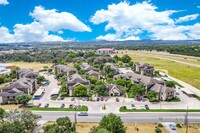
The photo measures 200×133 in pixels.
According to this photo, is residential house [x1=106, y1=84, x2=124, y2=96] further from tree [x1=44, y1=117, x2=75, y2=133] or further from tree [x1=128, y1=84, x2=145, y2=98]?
tree [x1=44, y1=117, x2=75, y2=133]

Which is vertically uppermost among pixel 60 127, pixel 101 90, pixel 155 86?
pixel 155 86

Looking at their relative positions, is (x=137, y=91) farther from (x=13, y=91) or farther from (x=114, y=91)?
(x=13, y=91)

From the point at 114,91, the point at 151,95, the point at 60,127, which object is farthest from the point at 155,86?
the point at 60,127

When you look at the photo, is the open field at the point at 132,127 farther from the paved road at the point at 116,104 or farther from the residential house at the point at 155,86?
the residential house at the point at 155,86

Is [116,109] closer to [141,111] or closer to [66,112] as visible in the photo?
[141,111]

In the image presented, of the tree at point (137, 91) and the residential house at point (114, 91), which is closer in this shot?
the tree at point (137, 91)

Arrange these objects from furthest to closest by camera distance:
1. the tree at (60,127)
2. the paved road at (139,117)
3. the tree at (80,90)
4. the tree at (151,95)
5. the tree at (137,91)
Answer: the tree at (80,90) → the tree at (137,91) → the tree at (151,95) → the paved road at (139,117) → the tree at (60,127)

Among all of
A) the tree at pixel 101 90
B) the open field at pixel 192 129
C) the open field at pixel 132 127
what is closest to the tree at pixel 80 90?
the tree at pixel 101 90

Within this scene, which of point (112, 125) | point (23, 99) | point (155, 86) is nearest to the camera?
point (112, 125)

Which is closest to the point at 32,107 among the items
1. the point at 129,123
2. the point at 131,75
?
the point at 129,123

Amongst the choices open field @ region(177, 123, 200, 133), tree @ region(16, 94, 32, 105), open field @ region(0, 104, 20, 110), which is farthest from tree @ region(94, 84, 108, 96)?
open field @ region(177, 123, 200, 133)

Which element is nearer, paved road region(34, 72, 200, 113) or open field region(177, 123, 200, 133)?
open field region(177, 123, 200, 133)

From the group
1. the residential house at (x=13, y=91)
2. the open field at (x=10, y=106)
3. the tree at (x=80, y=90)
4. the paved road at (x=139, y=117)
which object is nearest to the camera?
the paved road at (x=139, y=117)

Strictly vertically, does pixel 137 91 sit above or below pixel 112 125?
below
